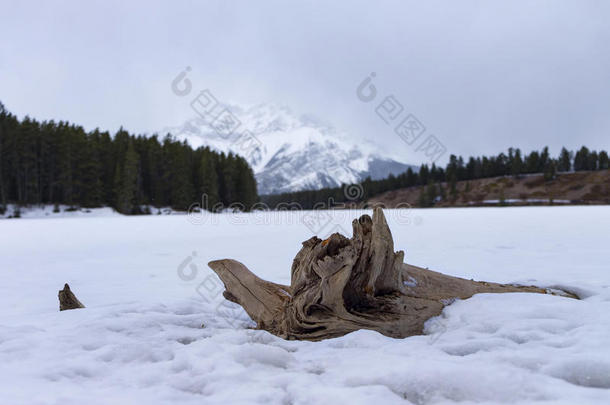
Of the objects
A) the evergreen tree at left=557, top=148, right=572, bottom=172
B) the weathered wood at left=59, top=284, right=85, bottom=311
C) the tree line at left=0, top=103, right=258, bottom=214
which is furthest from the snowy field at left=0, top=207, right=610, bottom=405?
the evergreen tree at left=557, top=148, right=572, bottom=172

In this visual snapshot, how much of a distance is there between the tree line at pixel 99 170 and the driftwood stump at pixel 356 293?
185 ft

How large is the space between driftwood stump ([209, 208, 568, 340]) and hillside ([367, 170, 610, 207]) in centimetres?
8295

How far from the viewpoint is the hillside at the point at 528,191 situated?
85.4 metres

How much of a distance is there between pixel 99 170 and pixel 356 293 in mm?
61707

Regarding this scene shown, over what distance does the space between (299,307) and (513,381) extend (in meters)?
2.32

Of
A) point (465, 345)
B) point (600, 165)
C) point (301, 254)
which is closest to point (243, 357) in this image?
point (301, 254)

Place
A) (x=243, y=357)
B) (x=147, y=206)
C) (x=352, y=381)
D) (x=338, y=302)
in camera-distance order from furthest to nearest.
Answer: (x=147, y=206)
(x=338, y=302)
(x=243, y=357)
(x=352, y=381)

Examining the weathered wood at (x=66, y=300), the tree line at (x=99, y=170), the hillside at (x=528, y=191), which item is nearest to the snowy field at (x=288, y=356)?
the weathered wood at (x=66, y=300)

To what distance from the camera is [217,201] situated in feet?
219

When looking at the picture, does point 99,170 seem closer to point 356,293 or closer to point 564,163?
point 356,293

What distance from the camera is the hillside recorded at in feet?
280

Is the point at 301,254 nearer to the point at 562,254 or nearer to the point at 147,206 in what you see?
the point at 562,254

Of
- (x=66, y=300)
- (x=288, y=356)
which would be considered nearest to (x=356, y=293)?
(x=288, y=356)

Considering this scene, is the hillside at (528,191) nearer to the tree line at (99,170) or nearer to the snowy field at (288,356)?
the tree line at (99,170)
